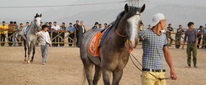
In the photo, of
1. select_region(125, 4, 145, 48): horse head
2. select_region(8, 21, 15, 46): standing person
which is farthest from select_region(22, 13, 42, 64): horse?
select_region(8, 21, 15, 46): standing person

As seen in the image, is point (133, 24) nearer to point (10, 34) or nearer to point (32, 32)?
point (32, 32)

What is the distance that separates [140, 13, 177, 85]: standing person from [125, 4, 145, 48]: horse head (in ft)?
0.90

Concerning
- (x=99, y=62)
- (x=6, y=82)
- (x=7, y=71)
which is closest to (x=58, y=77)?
(x=6, y=82)

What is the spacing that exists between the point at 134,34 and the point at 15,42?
21.4 m

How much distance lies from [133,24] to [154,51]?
69 cm

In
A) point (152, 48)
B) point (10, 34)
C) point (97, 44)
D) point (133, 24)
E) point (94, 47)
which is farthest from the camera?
point (10, 34)

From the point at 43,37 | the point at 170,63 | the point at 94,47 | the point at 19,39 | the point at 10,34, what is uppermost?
the point at 10,34

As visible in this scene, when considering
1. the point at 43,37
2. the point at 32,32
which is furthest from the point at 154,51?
the point at 32,32

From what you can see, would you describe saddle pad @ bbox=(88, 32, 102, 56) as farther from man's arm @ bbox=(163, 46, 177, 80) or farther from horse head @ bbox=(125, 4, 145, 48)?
man's arm @ bbox=(163, 46, 177, 80)

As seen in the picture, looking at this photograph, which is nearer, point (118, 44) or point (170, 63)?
point (170, 63)

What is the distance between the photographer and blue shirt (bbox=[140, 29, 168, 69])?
15.0ft

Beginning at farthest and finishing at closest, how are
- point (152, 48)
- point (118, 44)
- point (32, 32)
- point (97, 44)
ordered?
point (32, 32)
point (97, 44)
point (118, 44)
point (152, 48)

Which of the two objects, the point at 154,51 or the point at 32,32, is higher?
the point at 32,32

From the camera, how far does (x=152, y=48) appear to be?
458 cm
